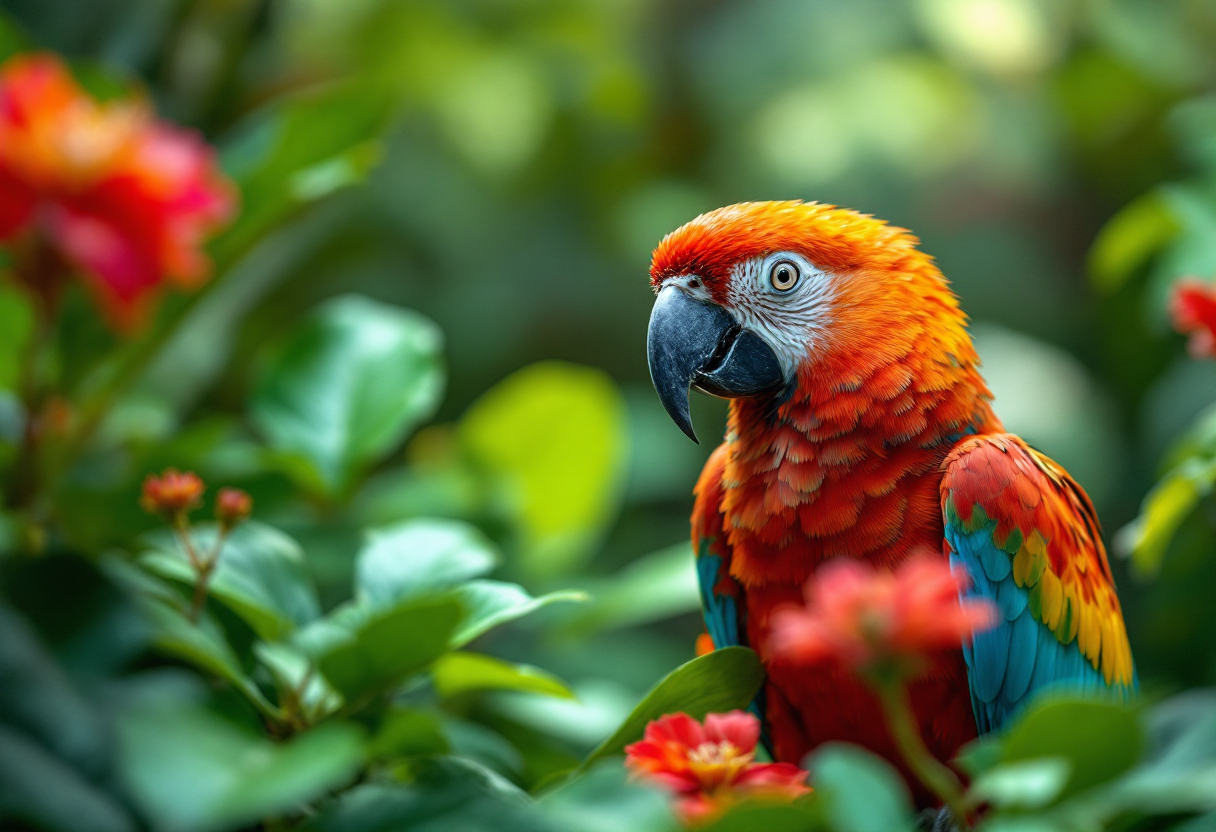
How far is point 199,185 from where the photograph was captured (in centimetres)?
63

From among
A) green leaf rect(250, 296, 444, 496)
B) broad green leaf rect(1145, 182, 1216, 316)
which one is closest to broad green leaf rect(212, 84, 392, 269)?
green leaf rect(250, 296, 444, 496)

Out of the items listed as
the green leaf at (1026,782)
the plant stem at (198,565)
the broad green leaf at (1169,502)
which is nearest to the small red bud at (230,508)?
the plant stem at (198,565)

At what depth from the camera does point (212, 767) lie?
59cm

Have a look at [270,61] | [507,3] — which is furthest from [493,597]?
[507,3]

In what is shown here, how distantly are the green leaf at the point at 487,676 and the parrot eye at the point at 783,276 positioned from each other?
44cm

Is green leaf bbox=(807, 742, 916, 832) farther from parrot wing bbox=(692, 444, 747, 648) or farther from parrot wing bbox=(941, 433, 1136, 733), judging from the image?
parrot wing bbox=(692, 444, 747, 648)

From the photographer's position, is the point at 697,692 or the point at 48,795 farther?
the point at 697,692

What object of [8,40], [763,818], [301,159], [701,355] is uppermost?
[8,40]

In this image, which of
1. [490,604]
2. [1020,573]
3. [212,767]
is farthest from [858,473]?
[212,767]

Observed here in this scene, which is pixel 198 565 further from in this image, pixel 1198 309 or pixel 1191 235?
pixel 1191 235

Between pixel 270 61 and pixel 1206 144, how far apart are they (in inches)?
60.9

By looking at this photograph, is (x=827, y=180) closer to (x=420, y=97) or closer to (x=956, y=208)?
(x=956, y=208)

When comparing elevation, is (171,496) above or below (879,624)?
above

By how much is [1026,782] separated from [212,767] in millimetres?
460
